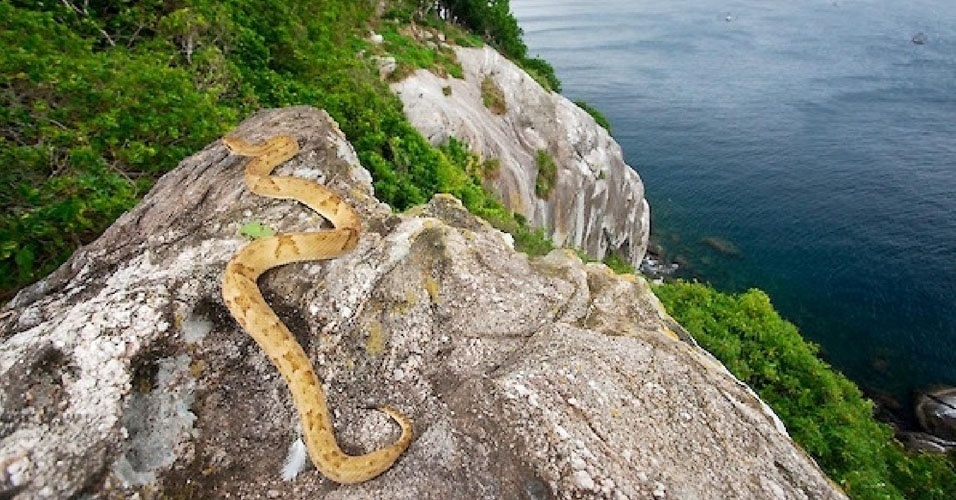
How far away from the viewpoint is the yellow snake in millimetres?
5559

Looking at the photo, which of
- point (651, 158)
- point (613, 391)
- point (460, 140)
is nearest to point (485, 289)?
point (613, 391)

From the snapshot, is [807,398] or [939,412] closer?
[807,398]

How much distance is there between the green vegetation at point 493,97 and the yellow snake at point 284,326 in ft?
90.6

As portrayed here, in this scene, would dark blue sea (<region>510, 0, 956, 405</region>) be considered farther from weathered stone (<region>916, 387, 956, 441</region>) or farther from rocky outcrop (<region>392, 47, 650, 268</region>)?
rocky outcrop (<region>392, 47, 650, 268</region>)

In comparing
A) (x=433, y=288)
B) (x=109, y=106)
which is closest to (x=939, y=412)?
(x=433, y=288)

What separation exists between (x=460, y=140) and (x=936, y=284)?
115 ft

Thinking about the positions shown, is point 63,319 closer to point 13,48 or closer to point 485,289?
point 485,289

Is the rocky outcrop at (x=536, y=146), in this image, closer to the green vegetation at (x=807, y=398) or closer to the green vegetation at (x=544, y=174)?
the green vegetation at (x=544, y=174)

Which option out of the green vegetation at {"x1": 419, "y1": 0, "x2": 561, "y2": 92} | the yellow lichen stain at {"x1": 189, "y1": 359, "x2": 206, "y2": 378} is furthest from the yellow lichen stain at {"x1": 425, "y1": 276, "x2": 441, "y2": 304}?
the green vegetation at {"x1": 419, "y1": 0, "x2": 561, "y2": 92}

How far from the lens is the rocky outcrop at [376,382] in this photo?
549 cm

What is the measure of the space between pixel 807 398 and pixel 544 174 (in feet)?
58.4

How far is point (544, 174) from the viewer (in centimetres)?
3522

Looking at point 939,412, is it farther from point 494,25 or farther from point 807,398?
point 494,25

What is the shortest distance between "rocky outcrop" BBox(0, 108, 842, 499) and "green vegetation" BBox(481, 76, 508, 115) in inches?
1097
